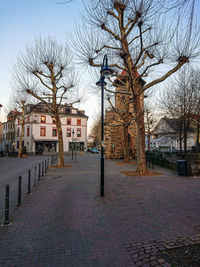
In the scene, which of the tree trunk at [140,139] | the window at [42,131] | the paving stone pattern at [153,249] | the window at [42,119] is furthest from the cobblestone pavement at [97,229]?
the window at [42,119]

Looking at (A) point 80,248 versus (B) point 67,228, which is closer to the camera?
(A) point 80,248

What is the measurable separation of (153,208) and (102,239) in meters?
2.34

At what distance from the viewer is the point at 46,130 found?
44.0 meters

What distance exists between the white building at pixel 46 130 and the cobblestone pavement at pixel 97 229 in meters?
34.7

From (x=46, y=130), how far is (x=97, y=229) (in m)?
42.3

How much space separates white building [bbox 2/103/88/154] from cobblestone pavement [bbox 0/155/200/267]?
3471 cm

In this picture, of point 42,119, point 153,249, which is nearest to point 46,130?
point 42,119

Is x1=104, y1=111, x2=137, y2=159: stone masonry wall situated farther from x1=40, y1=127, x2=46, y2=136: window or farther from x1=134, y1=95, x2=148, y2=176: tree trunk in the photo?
x1=40, y1=127, x2=46, y2=136: window

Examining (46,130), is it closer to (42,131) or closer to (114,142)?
(42,131)

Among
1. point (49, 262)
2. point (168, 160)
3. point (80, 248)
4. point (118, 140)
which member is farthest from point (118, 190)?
point (118, 140)

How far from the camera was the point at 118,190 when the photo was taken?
745 cm

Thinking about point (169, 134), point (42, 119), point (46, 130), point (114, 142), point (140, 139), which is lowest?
point (140, 139)

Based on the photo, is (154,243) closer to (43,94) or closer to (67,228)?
(67,228)

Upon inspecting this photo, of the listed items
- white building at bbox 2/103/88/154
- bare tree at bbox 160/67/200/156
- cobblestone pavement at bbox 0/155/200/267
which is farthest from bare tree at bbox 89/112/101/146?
cobblestone pavement at bbox 0/155/200/267
